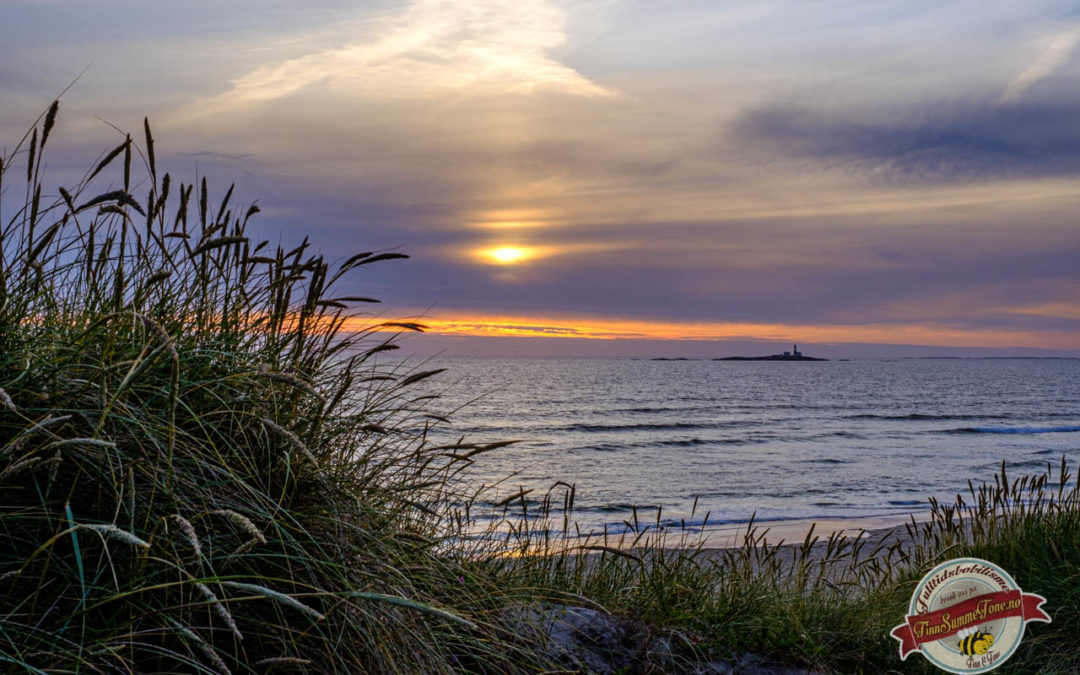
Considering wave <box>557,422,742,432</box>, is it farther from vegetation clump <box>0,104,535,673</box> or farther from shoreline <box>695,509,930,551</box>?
vegetation clump <box>0,104,535,673</box>

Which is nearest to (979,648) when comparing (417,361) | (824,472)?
(417,361)

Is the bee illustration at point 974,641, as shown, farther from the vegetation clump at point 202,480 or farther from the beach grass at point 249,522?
the vegetation clump at point 202,480

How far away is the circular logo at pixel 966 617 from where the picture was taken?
187 inches

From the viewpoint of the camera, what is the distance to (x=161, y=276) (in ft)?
8.50

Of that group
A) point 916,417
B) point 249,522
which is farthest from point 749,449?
point 249,522

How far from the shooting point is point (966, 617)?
16.4 feet

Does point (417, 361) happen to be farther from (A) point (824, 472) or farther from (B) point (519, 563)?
(A) point (824, 472)

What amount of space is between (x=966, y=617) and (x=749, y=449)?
30.5 meters

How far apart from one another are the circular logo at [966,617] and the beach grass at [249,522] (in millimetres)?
163

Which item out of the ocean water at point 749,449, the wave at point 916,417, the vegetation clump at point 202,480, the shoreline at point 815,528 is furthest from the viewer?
the wave at point 916,417

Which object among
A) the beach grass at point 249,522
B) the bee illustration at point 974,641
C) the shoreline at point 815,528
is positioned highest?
the beach grass at point 249,522

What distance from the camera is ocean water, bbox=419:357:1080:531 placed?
2250 cm

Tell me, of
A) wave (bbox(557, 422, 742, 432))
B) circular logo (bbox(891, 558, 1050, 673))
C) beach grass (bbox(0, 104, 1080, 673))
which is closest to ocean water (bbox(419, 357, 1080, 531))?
wave (bbox(557, 422, 742, 432))

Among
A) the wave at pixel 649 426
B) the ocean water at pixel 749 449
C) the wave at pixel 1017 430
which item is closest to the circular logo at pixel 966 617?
the ocean water at pixel 749 449
